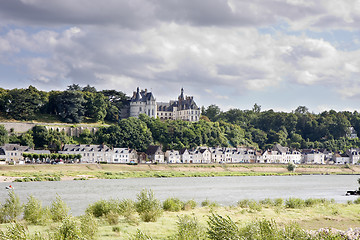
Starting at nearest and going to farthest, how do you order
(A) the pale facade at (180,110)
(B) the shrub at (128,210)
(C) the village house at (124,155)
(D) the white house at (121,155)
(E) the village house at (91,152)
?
(B) the shrub at (128,210), (E) the village house at (91,152), (D) the white house at (121,155), (C) the village house at (124,155), (A) the pale facade at (180,110)

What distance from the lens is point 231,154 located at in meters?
126

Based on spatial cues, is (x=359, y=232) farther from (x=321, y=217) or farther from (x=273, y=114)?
(x=273, y=114)

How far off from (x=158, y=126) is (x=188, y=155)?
12372 millimetres

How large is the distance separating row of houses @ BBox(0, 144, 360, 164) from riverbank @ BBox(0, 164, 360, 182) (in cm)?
913

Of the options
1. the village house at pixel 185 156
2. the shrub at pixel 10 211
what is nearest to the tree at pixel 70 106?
the village house at pixel 185 156

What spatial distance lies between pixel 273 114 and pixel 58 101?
3235 inches

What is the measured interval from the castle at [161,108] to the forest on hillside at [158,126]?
417 cm

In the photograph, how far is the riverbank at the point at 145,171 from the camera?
7058 centimetres

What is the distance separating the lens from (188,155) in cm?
11562

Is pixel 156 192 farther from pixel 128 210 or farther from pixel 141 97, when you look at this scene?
pixel 141 97

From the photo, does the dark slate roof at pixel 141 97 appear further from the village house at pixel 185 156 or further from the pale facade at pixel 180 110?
the village house at pixel 185 156

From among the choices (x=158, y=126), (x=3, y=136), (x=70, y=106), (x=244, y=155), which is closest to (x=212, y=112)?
(x=244, y=155)

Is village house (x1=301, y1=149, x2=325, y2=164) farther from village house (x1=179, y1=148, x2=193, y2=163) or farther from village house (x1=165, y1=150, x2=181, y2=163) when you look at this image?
village house (x1=165, y1=150, x2=181, y2=163)


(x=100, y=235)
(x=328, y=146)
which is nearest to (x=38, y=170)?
(x=100, y=235)
